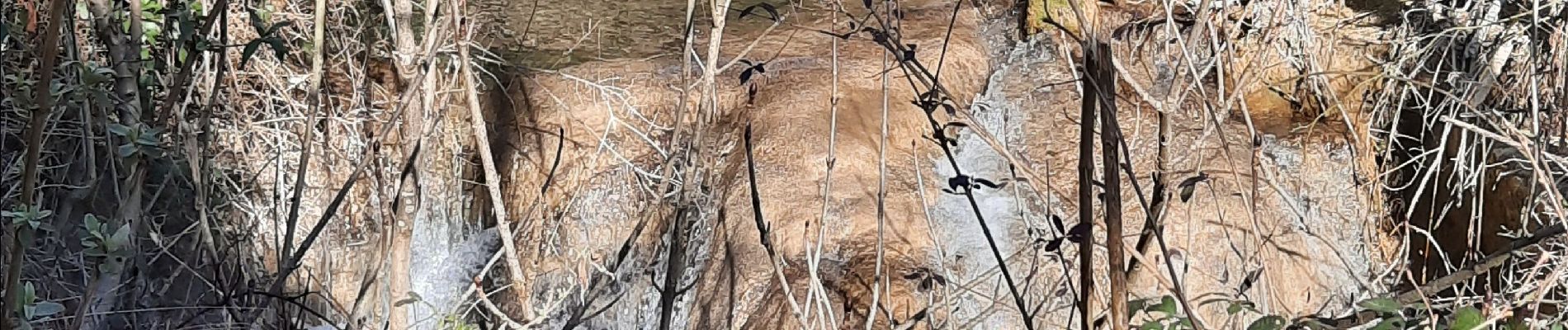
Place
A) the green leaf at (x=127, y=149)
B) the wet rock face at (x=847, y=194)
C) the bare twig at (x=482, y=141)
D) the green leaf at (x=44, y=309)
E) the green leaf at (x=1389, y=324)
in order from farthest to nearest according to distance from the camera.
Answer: the wet rock face at (x=847, y=194) → the bare twig at (x=482, y=141) → the green leaf at (x=127, y=149) → the green leaf at (x=1389, y=324) → the green leaf at (x=44, y=309)

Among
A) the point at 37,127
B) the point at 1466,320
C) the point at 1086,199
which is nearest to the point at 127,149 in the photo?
the point at 37,127

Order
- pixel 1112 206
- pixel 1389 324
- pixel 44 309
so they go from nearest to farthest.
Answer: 1. pixel 1112 206
2. pixel 44 309
3. pixel 1389 324

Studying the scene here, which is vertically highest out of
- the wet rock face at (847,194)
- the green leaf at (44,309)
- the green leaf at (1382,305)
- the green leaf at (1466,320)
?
the green leaf at (44,309)

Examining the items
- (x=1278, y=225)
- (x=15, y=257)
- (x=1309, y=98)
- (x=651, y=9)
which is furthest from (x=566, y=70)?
(x=15, y=257)

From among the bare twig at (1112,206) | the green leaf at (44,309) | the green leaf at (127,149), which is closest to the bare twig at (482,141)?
the green leaf at (127,149)

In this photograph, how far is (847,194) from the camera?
14.8 feet

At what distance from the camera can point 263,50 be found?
15.1ft

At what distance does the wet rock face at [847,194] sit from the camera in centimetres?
415

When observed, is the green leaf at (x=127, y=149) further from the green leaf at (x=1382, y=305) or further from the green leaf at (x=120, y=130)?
the green leaf at (x=1382, y=305)

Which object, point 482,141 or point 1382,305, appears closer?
point 1382,305

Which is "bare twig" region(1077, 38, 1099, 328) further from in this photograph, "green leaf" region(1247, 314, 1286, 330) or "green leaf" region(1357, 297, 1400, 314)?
"green leaf" region(1357, 297, 1400, 314)

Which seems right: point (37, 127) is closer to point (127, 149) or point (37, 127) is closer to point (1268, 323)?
point (127, 149)

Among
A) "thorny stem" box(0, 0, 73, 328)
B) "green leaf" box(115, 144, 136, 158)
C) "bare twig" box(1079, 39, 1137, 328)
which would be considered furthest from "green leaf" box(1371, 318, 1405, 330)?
"green leaf" box(115, 144, 136, 158)

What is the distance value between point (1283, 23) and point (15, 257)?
5.17 m
